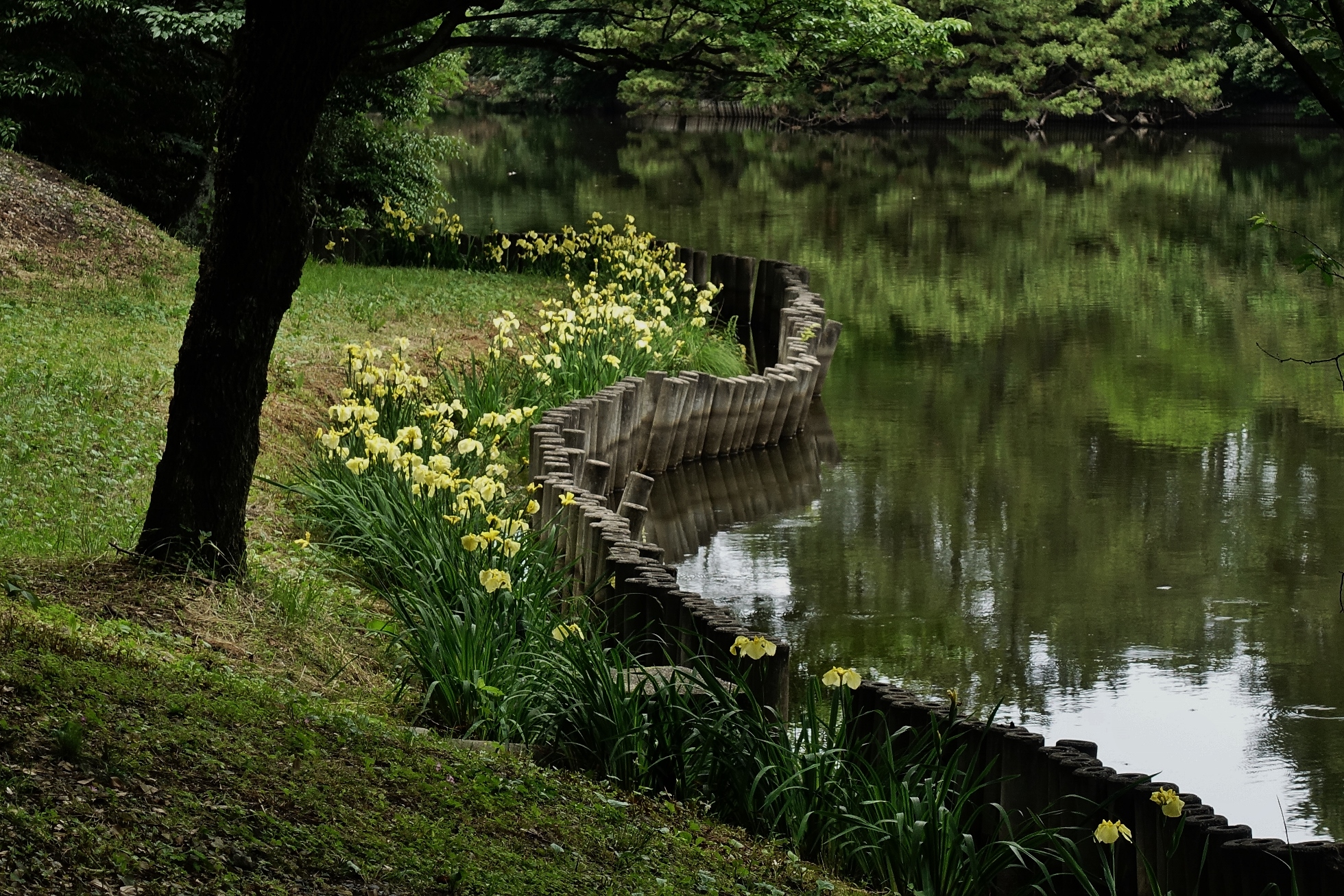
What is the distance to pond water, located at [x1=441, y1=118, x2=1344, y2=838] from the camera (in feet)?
28.6

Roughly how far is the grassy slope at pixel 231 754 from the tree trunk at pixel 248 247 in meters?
0.55

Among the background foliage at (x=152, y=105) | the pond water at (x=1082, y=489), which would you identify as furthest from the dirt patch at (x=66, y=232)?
the pond water at (x=1082, y=489)

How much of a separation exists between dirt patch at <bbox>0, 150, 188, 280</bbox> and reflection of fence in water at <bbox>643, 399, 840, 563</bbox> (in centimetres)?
594

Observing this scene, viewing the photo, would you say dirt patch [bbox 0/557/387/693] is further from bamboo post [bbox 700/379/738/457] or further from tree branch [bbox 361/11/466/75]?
bamboo post [bbox 700/379/738/457]

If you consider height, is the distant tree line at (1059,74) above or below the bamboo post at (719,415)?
above

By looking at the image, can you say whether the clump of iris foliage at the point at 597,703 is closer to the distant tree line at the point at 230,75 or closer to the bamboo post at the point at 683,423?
the distant tree line at the point at 230,75

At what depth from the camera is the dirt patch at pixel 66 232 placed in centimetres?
1465

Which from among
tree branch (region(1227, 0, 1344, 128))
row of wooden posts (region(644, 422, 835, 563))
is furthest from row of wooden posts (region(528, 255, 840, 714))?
Answer: tree branch (region(1227, 0, 1344, 128))

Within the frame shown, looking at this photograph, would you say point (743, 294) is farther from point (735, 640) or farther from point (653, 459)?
point (735, 640)

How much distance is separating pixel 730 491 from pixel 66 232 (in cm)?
737

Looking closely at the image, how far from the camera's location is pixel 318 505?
8.92m

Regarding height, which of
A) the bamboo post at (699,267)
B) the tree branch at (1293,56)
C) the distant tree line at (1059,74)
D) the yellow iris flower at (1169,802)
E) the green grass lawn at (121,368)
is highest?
the distant tree line at (1059,74)

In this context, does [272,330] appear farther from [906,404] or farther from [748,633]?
[906,404]

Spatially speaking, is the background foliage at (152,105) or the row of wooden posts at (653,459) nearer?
the row of wooden posts at (653,459)
